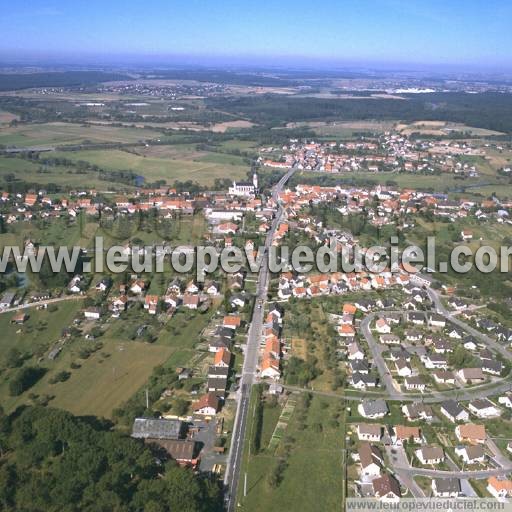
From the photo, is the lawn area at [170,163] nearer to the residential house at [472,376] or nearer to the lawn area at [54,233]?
the lawn area at [54,233]

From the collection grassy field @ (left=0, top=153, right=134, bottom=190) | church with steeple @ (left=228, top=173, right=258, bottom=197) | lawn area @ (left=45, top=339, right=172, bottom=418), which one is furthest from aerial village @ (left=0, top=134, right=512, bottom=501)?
grassy field @ (left=0, top=153, right=134, bottom=190)

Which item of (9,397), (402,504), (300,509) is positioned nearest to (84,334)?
(9,397)

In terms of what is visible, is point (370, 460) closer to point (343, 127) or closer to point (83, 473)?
point (83, 473)

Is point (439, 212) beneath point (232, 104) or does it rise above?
beneath

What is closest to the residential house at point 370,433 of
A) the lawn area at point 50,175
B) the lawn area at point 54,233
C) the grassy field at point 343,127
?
the lawn area at point 54,233

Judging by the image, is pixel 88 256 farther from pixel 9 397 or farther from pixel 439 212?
pixel 439 212

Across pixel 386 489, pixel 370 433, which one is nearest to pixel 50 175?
pixel 370 433
